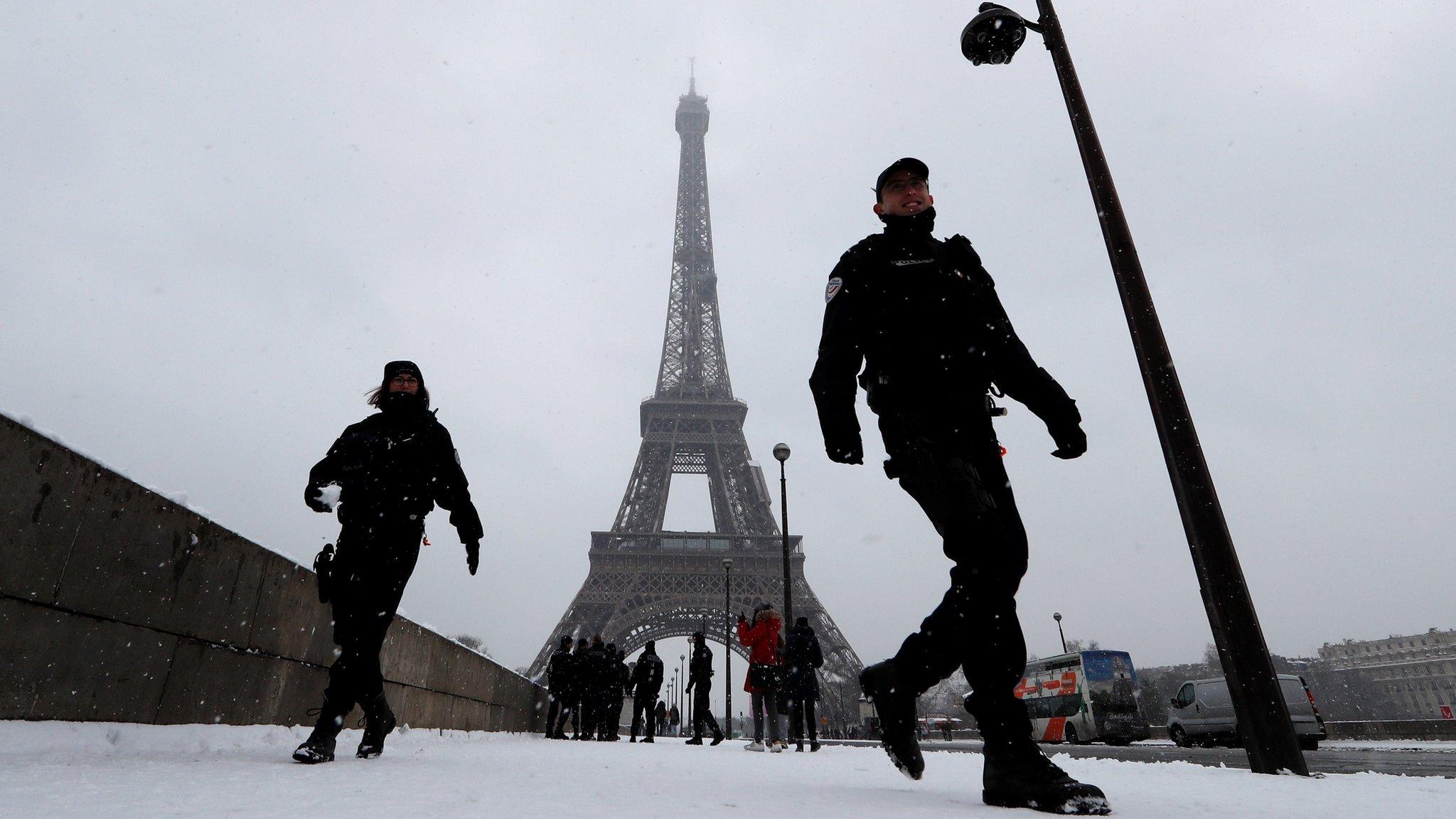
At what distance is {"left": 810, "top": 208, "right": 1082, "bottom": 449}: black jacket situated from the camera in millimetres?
2770

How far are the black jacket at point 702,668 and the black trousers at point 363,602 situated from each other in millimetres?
8480

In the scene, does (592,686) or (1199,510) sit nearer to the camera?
(1199,510)

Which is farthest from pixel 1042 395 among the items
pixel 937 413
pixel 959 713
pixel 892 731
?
pixel 959 713

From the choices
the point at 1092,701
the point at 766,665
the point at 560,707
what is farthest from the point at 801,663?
the point at 1092,701

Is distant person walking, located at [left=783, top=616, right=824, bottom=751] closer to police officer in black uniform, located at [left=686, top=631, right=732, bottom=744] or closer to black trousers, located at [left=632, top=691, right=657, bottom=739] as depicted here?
police officer in black uniform, located at [left=686, top=631, right=732, bottom=744]

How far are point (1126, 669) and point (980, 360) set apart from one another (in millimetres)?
27136

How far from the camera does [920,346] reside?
111 inches

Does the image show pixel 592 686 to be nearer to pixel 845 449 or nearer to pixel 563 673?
pixel 563 673

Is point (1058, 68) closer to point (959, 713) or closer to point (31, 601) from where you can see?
point (31, 601)

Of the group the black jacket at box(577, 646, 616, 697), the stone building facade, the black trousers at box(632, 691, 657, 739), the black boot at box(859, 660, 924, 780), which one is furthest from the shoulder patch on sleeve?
the stone building facade

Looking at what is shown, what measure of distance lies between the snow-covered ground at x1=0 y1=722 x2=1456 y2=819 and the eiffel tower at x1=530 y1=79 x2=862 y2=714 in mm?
30720

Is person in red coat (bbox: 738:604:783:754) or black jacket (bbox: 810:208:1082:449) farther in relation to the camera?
person in red coat (bbox: 738:604:783:754)

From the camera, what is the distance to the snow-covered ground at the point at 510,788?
2008 mm

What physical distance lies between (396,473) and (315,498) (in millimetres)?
393
